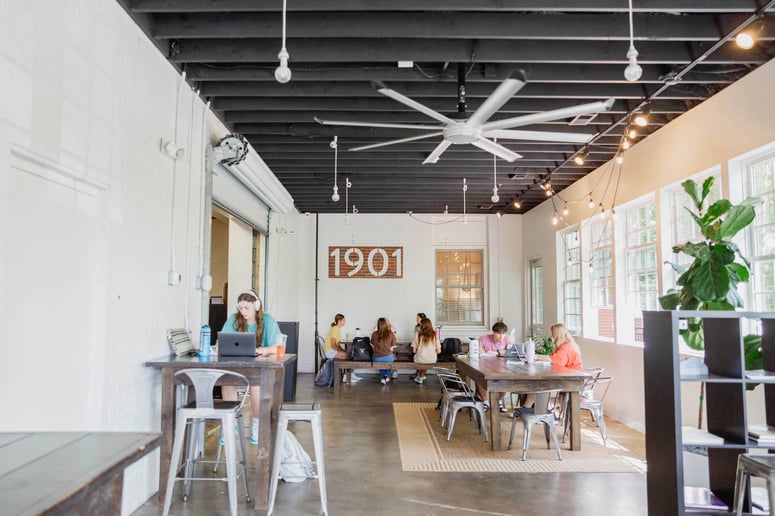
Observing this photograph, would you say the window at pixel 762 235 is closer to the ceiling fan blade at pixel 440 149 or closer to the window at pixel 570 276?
the ceiling fan blade at pixel 440 149

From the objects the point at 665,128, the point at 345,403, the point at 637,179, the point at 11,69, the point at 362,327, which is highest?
the point at 665,128

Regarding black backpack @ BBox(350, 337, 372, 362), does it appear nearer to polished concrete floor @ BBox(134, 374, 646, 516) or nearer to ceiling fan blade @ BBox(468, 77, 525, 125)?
polished concrete floor @ BBox(134, 374, 646, 516)

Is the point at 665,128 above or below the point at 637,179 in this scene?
above

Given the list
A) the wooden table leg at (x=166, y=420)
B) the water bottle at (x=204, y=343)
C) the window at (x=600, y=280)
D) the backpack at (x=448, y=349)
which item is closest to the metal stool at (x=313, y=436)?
the wooden table leg at (x=166, y=420)

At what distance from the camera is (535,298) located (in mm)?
10523

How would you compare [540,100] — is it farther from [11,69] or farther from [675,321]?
[11,69]

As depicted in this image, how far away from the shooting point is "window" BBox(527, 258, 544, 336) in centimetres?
1022

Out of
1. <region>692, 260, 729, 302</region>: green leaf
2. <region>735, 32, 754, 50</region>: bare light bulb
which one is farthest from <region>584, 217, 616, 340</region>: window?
<region>735, 32, 754, 50</region>: bare light bulb

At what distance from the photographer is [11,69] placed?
2.46 m

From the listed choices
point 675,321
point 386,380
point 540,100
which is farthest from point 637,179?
point 386,380

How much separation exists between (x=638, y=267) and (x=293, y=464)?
4750 millimetres

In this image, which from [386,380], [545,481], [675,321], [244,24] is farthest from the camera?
[386,380]

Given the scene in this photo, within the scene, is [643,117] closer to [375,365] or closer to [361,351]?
[375,365]

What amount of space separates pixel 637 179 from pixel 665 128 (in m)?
0.77
